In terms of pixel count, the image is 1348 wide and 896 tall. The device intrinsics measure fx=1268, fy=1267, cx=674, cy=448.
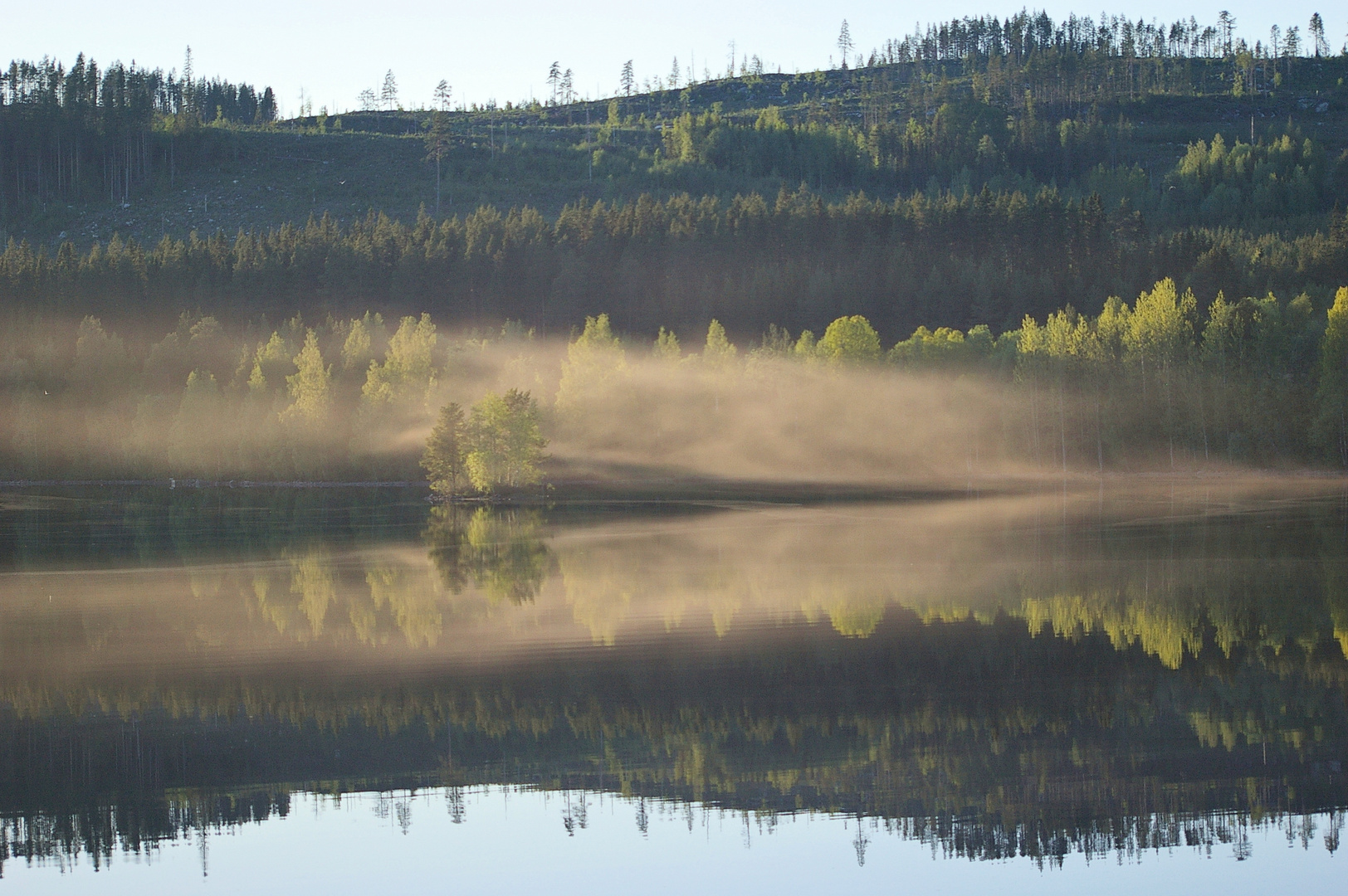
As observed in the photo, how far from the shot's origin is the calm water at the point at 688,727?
766 inches

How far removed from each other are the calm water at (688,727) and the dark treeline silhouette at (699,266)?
102900 mm

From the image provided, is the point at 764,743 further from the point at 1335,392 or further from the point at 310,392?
the point at 310,392

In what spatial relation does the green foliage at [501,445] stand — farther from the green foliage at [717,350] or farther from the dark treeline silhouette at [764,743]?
the dark treeline silhouette at [764,743]

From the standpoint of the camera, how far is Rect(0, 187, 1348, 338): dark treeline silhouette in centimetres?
14612

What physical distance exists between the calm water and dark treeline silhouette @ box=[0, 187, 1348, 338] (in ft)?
338

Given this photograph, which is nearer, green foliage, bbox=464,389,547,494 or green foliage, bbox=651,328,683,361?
green foliage, bbox=464,389,547,494

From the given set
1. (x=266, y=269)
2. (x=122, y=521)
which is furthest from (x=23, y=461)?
(x=122, y=521)

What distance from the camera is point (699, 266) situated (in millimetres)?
158250

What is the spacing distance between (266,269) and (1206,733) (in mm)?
152072

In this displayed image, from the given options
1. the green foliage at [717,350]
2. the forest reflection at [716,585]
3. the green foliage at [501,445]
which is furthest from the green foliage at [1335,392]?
the green foliage at [501,445]

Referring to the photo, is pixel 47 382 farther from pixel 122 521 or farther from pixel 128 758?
pixel 128 758

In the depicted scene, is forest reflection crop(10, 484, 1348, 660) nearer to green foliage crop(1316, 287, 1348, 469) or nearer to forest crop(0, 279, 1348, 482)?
green foliage crop(1316, 287, 1348, 469)

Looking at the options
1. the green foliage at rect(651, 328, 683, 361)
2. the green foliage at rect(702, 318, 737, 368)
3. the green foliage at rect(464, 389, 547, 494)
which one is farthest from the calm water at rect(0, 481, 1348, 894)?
the green foliage at rect(651, 328, 683, 361)

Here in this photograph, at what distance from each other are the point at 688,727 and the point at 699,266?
447ft
